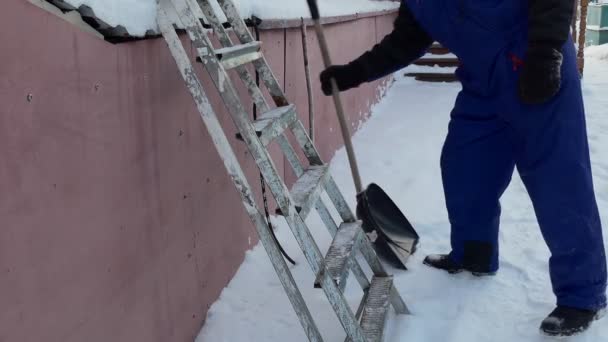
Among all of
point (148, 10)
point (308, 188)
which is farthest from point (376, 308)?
point (148, 10)

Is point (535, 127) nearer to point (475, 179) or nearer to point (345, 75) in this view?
point (475, 179)

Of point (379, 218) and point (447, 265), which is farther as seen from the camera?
point (379, 218)

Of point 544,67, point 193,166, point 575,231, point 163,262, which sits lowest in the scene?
point 575,231

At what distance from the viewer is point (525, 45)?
2422 millimetres

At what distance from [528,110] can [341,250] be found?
881 millimetres

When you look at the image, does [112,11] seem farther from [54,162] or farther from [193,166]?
[193,166]

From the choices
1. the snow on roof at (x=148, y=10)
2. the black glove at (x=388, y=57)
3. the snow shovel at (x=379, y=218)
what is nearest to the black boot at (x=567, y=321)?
the snow shovel at (x=379, y=218)

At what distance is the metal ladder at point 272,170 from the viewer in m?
2.13

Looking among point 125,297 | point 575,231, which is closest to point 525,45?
point 575,231

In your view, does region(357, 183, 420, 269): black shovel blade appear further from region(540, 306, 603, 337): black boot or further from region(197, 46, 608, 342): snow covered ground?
region(540, 306, 603, 337): black boot

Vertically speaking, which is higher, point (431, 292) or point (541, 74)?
point (541, 74)

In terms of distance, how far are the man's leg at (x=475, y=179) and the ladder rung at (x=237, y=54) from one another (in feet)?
3.07

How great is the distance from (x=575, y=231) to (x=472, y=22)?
0.89m

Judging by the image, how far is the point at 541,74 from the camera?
230cm
